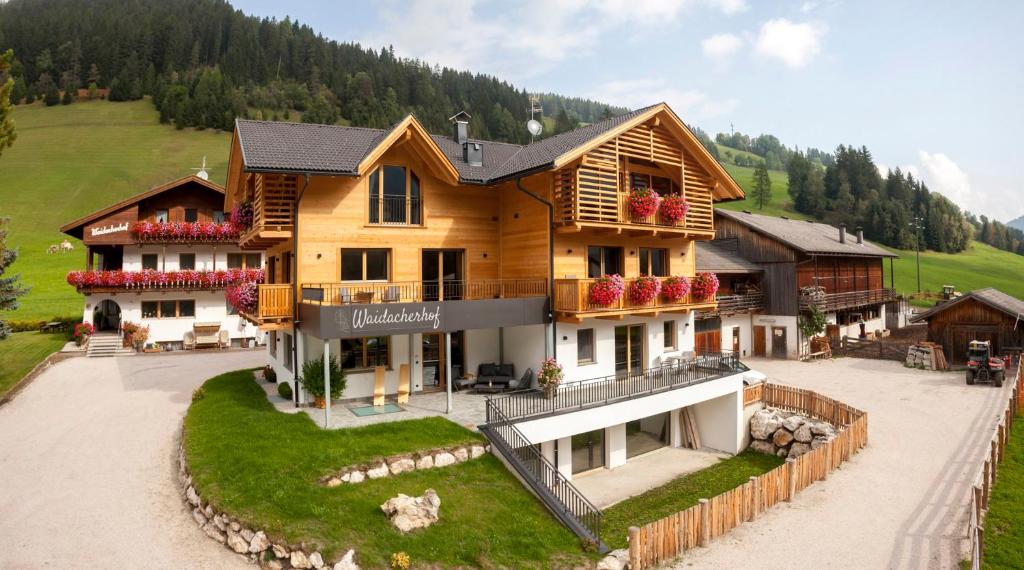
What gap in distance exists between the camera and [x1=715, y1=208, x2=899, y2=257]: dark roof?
3703cm

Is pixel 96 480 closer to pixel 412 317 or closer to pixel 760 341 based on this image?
pixel 412 317

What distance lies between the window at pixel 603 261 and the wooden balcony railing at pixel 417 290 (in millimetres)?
2418

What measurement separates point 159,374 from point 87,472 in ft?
45.7

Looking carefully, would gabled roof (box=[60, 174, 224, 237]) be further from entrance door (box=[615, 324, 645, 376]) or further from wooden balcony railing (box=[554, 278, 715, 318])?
entrance door (box=[615, 324, 645, 376])

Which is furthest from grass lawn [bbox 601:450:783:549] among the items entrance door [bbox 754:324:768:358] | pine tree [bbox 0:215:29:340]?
pine tree [bbox 0:215:29:340]

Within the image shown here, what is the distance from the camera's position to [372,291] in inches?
677

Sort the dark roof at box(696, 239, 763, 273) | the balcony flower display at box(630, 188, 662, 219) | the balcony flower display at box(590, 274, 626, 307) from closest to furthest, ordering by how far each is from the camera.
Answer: the balcony flower display at box(590, 274, 626, 307), the balcony flower display at box(630, 188, 662, 219), the dark roof at box(696, 239, 763, 273)

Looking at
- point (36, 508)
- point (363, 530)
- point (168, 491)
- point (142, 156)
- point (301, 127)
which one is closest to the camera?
point (363, 530)

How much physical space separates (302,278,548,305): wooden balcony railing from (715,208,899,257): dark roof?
24232mm

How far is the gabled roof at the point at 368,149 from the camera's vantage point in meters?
16.3

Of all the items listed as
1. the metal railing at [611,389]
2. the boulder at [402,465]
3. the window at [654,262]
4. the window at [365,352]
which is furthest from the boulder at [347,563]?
the window at [654,262]

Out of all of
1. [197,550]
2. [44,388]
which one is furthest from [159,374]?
[197,550]

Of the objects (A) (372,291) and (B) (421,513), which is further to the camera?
(A) (372,291)

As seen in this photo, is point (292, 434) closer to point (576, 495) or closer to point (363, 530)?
point (363, 530)
